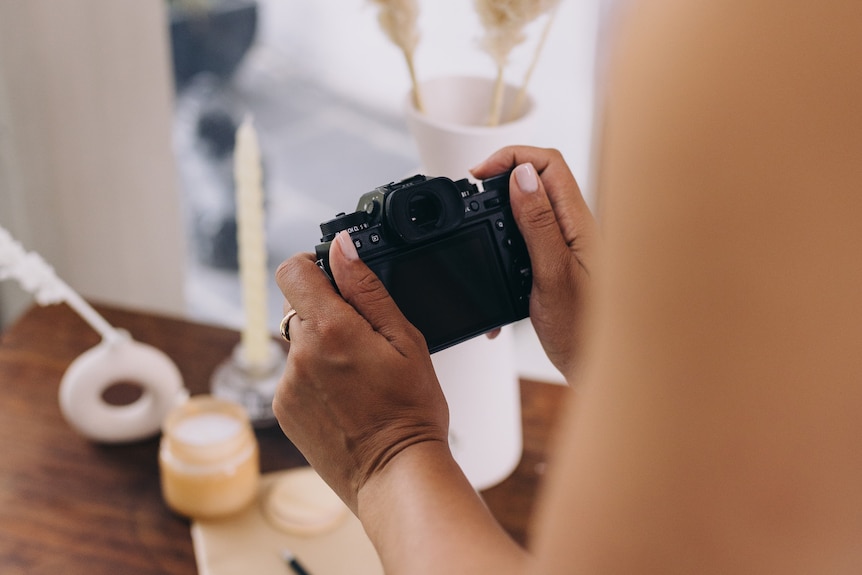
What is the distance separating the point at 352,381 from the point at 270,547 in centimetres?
43

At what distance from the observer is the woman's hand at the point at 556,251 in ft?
1.92

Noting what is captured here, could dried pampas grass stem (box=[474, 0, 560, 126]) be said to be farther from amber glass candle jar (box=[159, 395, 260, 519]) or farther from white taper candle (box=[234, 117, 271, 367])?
amber glass candle jar (box=[159, 395, 260, 519])

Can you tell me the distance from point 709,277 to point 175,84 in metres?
1.30

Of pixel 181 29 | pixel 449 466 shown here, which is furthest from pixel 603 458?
pixel 181 29

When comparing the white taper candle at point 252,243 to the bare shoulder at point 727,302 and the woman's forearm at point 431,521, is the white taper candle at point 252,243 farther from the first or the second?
the bare shoulder at point 727,302

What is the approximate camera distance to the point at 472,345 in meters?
0.76

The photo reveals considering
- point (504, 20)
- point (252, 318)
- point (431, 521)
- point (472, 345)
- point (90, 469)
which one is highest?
point (504, 20)

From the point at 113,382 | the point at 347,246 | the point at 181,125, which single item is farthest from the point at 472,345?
the point at 181,125

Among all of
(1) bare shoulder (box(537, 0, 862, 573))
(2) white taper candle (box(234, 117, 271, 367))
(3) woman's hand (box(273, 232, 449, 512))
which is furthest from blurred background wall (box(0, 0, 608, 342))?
(1) bare shoulder (box(537, 0, 862, 573))

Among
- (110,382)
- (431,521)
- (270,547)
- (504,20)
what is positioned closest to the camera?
(431,521)

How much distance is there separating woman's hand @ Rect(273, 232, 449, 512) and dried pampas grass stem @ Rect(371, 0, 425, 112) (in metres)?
0.29

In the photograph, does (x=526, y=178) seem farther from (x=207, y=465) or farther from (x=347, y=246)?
(x=207, y=465)

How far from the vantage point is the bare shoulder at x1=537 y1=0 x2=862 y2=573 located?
260 mm

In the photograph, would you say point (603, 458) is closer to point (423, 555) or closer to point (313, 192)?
point (423, 555)
